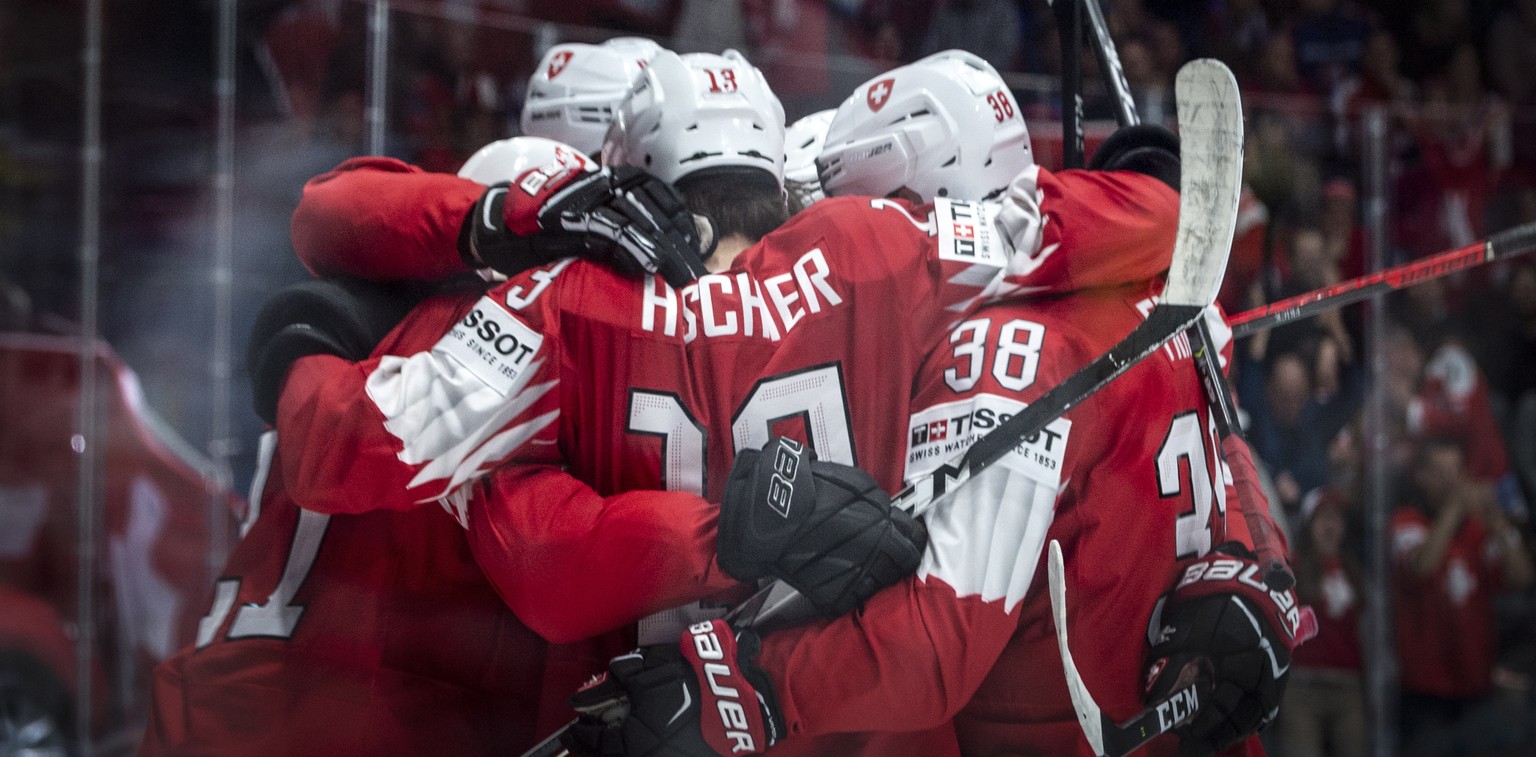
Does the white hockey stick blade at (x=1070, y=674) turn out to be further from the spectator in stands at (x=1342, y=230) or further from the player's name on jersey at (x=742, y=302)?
the spectator in stands at (x=1342, y=230)

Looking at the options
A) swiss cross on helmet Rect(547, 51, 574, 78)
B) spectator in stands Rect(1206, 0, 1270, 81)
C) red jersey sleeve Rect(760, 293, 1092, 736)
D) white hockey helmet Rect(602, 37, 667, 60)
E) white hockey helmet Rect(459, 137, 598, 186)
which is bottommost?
red jersey sleeve Rect(760, 293, 1092, 736)

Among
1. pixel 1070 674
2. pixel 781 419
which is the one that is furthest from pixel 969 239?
pixel 1070 674

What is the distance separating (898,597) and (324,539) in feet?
1.83

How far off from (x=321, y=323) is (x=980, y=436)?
56 centimetres

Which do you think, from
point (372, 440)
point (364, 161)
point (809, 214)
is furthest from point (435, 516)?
point (809, 214)

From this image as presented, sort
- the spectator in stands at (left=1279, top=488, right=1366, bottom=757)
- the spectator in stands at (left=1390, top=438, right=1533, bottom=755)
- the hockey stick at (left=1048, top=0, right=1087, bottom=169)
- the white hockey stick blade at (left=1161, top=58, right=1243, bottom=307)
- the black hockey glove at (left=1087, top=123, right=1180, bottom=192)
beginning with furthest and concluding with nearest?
the spectator in stands at (left=1390, top=438, right=1533, bottom=755)
the spectator in stands at (left=1279, top=488, right=1366, bottom=757)
the hockey stick at (left=1048, top=0, right=1087, bottom=169)
the black hockey glove at (left=1087, top=123, right=1180, bottom=192)
the white hockey stick blade at (left=1161, top=58, right=1243, bottom=307)

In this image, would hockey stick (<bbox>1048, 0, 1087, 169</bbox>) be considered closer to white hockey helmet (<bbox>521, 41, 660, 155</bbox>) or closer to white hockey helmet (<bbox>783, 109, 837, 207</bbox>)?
white hockey helmet (<bbox>783, 109, 837, 207</bbox>)

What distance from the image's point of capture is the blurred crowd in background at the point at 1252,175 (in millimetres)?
1150

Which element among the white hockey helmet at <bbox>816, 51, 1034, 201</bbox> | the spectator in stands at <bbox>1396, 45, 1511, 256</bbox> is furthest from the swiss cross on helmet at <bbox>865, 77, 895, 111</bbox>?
the spectator in stands at <bbox>1396, 45, 1511, 256</bbox>

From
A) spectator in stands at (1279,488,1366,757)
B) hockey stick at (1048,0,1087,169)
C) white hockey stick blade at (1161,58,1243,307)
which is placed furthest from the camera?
spectator in stands at (1279,488,1366,757)

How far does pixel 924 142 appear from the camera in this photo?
1105mm

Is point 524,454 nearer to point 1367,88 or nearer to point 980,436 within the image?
point 980,436

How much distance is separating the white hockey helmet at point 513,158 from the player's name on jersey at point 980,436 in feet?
1.28

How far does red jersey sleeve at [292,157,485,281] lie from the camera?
1060 mm
